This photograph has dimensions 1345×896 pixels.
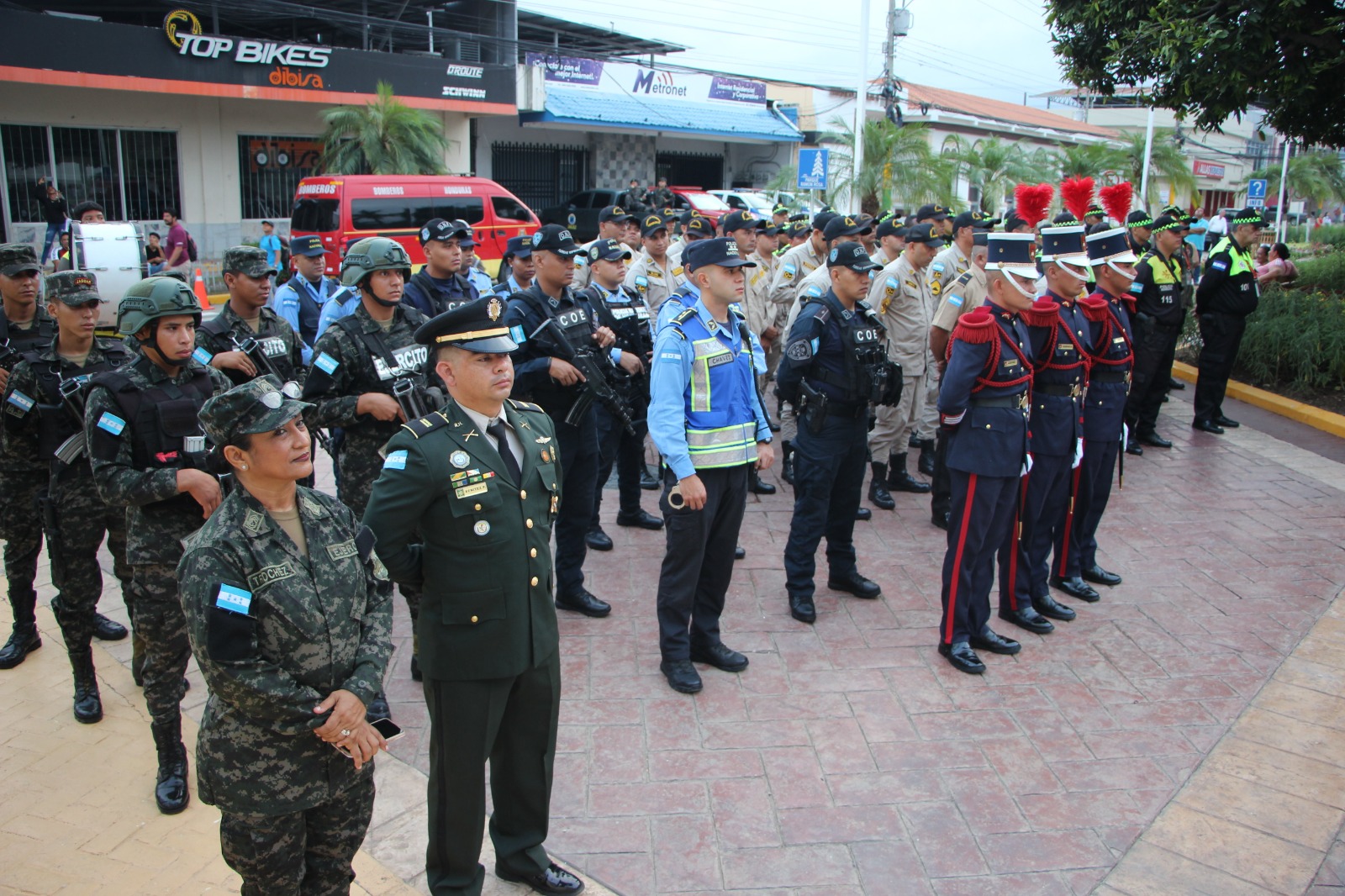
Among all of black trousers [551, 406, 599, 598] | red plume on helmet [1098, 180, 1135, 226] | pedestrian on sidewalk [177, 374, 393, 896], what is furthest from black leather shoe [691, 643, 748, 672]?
red plume on helmet [1098, 180, 1135, 226]

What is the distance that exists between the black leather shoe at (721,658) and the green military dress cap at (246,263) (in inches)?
116

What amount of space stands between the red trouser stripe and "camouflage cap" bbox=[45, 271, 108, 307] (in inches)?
Result: 171

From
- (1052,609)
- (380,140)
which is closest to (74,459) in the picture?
(1052,609)

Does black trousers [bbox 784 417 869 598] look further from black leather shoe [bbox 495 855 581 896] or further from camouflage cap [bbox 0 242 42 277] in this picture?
camouflage cap [bbox 0 242 42 277]

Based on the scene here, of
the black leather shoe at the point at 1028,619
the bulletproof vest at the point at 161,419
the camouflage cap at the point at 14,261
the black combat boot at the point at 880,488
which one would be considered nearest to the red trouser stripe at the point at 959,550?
the black leather shoe at the point at 1028,619

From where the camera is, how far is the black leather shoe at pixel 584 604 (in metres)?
5.61

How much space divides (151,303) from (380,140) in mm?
17661

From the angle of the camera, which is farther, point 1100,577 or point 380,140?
point 380,140

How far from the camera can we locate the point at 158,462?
3.94m

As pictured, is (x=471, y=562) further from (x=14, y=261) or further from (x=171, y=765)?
Answer: (x=14, y=261)

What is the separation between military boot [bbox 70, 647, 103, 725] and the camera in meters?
4.59

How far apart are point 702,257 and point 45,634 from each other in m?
4.18

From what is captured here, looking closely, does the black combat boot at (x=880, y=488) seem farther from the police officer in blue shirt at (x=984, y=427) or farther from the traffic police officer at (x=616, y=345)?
the police officer in blue shirt at (x=984, y=427)

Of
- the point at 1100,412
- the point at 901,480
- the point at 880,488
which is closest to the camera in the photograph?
the point at 1100,412
